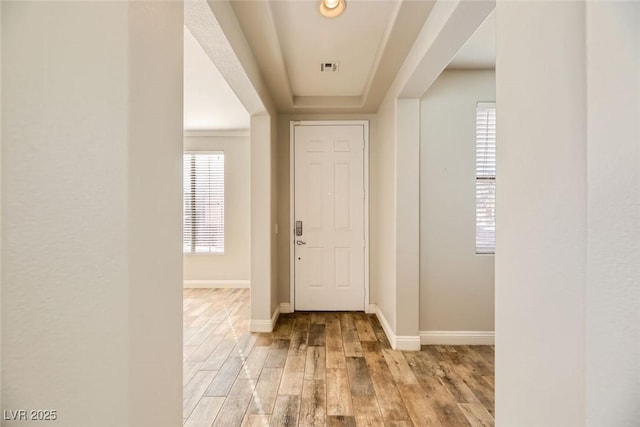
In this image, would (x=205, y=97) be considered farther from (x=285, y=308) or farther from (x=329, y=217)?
(x=285, y=308)

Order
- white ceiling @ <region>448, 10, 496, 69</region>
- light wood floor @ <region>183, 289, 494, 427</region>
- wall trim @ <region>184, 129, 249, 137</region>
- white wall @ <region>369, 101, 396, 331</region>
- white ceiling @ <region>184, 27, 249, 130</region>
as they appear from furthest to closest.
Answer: wall trim @ <region>184, 129, 249, 137</region> < white wall @ <region>369, 101, 396, 331</region> < white ceiling @ <region>184, 27, 249, 130</region> < white ceiling @ <region>448, 10, 496, 69</region> < light wood floor @ <region>183, 289, 494, 427</region>

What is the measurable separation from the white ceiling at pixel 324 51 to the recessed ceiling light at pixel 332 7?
48 millimetres

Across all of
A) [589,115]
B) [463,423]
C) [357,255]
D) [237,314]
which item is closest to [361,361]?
[463,423]

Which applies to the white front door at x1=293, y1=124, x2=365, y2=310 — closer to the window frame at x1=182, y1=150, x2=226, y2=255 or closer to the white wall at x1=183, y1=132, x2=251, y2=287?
the white wall at x1=183, y1=132, x2=251, y2=287

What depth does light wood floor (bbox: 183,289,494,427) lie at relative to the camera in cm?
197

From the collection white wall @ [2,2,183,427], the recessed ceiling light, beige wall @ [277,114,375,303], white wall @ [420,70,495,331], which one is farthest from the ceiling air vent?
white wall @ [2,2,183,427]

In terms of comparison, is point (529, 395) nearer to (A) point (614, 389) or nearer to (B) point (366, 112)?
(A) point (614, 389)

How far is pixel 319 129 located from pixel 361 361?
2.76 m

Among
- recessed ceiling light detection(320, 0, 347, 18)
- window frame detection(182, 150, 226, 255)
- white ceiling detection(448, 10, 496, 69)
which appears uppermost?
white ceiling detection(448, 10, 496, 69)

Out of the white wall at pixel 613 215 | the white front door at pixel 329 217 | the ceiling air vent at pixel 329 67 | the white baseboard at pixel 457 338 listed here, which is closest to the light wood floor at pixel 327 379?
the white baseboard at pixel 457 338

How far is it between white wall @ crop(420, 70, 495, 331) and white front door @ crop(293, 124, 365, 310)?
3.67 feet

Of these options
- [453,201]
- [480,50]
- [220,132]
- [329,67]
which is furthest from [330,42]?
[220,132]

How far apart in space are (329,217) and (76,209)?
342cm

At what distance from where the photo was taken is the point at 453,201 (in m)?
3.06
